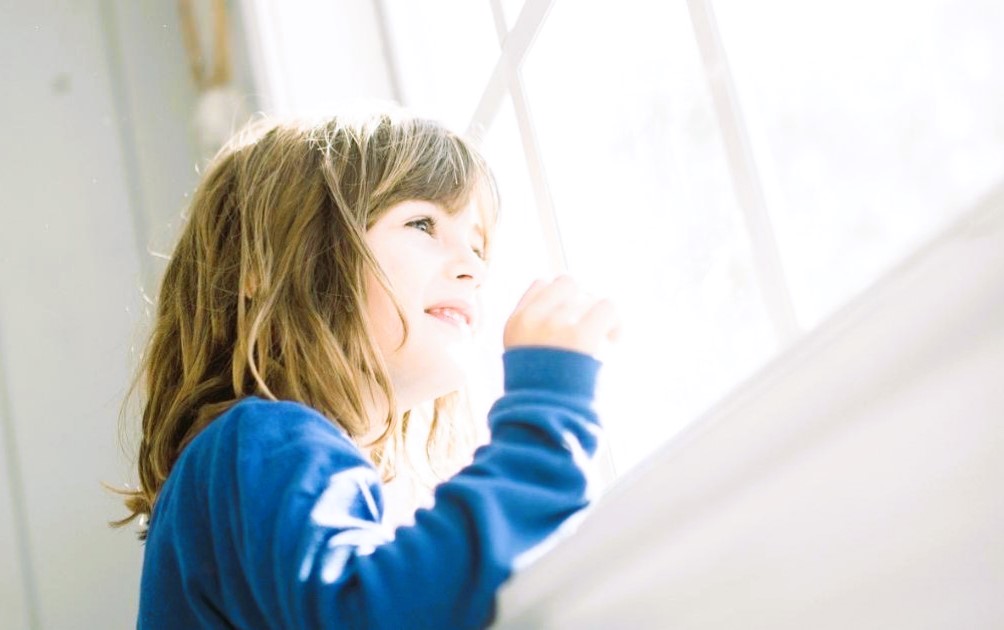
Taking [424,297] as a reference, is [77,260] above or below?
above

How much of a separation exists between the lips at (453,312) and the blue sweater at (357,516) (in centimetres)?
19

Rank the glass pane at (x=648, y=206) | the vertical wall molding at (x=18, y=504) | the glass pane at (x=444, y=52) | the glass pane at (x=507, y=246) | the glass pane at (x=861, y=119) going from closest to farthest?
the glass pane at (x=861, y=119), the glass pane at (x=648, y=206), the glass pane at (x=507, y=246), the glass pane at (x=444, y=52), the vertical wall molding at (x=18, y=504)

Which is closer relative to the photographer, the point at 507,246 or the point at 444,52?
the point at 507,246

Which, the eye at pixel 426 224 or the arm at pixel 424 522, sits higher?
the eye at pixel 426 224

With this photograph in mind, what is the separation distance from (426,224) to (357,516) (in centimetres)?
34

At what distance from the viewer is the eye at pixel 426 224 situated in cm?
91

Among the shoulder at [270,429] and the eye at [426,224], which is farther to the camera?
the eye at [426,224]

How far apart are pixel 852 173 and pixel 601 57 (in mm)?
404

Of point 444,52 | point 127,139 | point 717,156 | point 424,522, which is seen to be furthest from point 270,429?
point 127,139

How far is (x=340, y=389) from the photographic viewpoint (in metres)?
0.84

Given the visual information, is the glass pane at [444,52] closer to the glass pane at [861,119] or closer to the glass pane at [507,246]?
the glass pane at [507,246]

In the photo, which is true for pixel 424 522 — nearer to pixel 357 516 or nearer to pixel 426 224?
pixel 357 516

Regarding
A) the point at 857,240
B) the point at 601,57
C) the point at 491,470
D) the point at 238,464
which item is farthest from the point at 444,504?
the point at 601,57

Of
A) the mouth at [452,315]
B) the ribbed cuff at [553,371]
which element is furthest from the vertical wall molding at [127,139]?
the ribbed cuff at [553,371]
